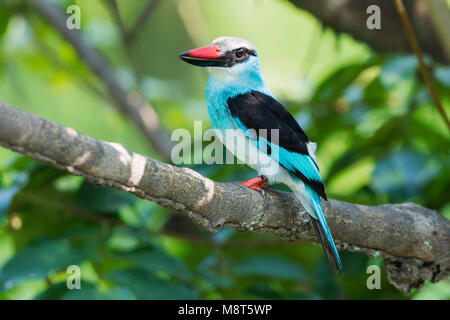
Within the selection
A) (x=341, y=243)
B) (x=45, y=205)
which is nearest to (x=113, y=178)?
(x=341, y=243)

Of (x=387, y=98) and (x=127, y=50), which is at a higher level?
(x=127, y=50)

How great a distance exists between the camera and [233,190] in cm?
208

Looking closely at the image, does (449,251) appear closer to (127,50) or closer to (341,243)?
(341,243)

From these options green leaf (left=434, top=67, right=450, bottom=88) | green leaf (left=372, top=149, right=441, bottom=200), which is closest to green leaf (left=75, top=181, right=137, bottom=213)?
green leaf (left=372, top=149, right=441, bottom=200)

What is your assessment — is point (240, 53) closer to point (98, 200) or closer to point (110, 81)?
point (98, 200)

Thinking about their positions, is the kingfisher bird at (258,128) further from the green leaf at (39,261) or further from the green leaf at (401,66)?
the green leaf at (39,261)

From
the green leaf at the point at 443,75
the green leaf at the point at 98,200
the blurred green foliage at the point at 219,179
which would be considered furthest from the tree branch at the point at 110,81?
the green leaf at the point at 443,75

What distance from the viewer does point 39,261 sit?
8.15 feet

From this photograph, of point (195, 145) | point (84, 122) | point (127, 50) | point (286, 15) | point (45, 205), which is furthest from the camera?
point (84, 122)

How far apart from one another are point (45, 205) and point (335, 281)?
159 centimetres

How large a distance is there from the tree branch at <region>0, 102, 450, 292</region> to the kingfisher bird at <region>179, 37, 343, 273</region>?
0.33 ft

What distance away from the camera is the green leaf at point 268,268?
2.98m

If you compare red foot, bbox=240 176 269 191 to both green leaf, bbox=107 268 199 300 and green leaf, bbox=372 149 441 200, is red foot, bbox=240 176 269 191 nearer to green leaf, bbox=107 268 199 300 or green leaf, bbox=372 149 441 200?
green leaf, bbox=107 268 199 300

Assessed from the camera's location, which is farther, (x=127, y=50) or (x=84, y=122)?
(x=84, y=122)
